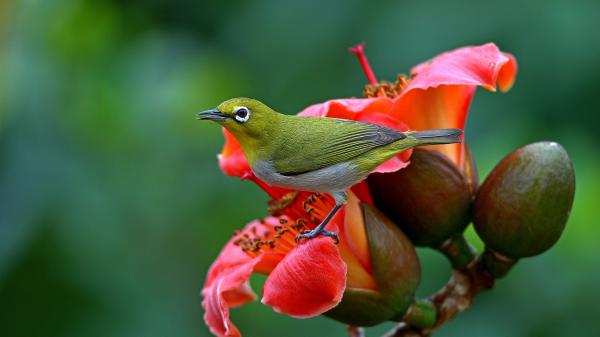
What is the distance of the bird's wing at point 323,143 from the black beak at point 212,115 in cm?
13

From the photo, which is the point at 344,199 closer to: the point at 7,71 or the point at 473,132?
the point at 473,132

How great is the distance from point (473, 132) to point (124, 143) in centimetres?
115

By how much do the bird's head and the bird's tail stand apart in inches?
12.5

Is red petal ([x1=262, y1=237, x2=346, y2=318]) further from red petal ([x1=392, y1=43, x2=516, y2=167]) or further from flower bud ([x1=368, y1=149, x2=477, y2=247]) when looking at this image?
red petal ([x1=392, y1=43, x2=516, y2=167])

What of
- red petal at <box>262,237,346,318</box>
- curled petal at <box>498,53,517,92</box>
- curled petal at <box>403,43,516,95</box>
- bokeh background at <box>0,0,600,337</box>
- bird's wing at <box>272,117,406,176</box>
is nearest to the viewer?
red petal at <box>262,237,346,318</box>

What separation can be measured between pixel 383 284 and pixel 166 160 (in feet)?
4.77

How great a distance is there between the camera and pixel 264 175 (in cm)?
171

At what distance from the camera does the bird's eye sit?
1.74m

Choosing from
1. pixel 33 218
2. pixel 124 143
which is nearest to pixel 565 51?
pixel 124 143

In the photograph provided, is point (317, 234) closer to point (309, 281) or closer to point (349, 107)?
point (309, 281)

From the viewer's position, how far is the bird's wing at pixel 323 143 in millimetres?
1663

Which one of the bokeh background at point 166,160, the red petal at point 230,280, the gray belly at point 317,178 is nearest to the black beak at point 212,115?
the gray belly at point 317,178

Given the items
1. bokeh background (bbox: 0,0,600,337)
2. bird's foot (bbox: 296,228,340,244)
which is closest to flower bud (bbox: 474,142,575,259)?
bird's foot (bbox: 296,228,340,244)

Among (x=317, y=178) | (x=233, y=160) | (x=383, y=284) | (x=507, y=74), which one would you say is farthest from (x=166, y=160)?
(x=383, y=284)
